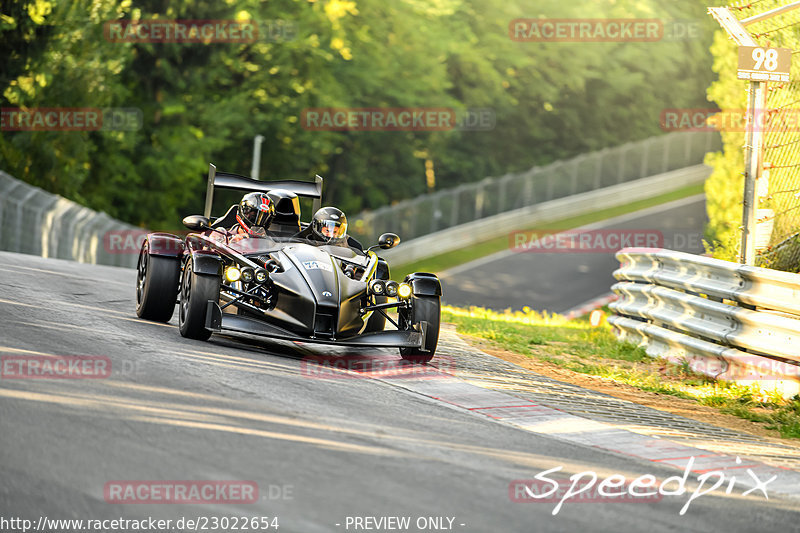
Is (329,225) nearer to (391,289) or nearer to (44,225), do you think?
(391,289)

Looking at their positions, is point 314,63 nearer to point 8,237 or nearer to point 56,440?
point 8,237

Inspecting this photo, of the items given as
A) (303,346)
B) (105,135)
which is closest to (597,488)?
(303,346)

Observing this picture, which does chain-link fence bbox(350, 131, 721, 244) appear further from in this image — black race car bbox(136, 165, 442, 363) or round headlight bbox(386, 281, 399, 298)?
round headlight bbox(386, 281, 399, 298)

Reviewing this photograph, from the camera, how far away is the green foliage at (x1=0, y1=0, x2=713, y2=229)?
1270 inches

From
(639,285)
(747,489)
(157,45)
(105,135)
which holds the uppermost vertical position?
(157,45)

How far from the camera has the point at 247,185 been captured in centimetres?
1177

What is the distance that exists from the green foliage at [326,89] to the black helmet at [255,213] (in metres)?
20.9

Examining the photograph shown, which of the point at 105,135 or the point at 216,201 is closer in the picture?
the point at 105,135

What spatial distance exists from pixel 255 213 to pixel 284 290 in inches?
66.3

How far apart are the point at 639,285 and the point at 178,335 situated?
5.84 m

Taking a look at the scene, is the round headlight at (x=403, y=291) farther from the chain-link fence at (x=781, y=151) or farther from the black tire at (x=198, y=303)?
the chain-link fence at (x=781, y=151)

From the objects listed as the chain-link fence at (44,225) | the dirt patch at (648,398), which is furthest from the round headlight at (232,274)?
the chain-link fence at (44,225)

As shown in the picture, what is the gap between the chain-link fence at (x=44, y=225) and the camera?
21.9 metres

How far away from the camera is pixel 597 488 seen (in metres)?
5.90
